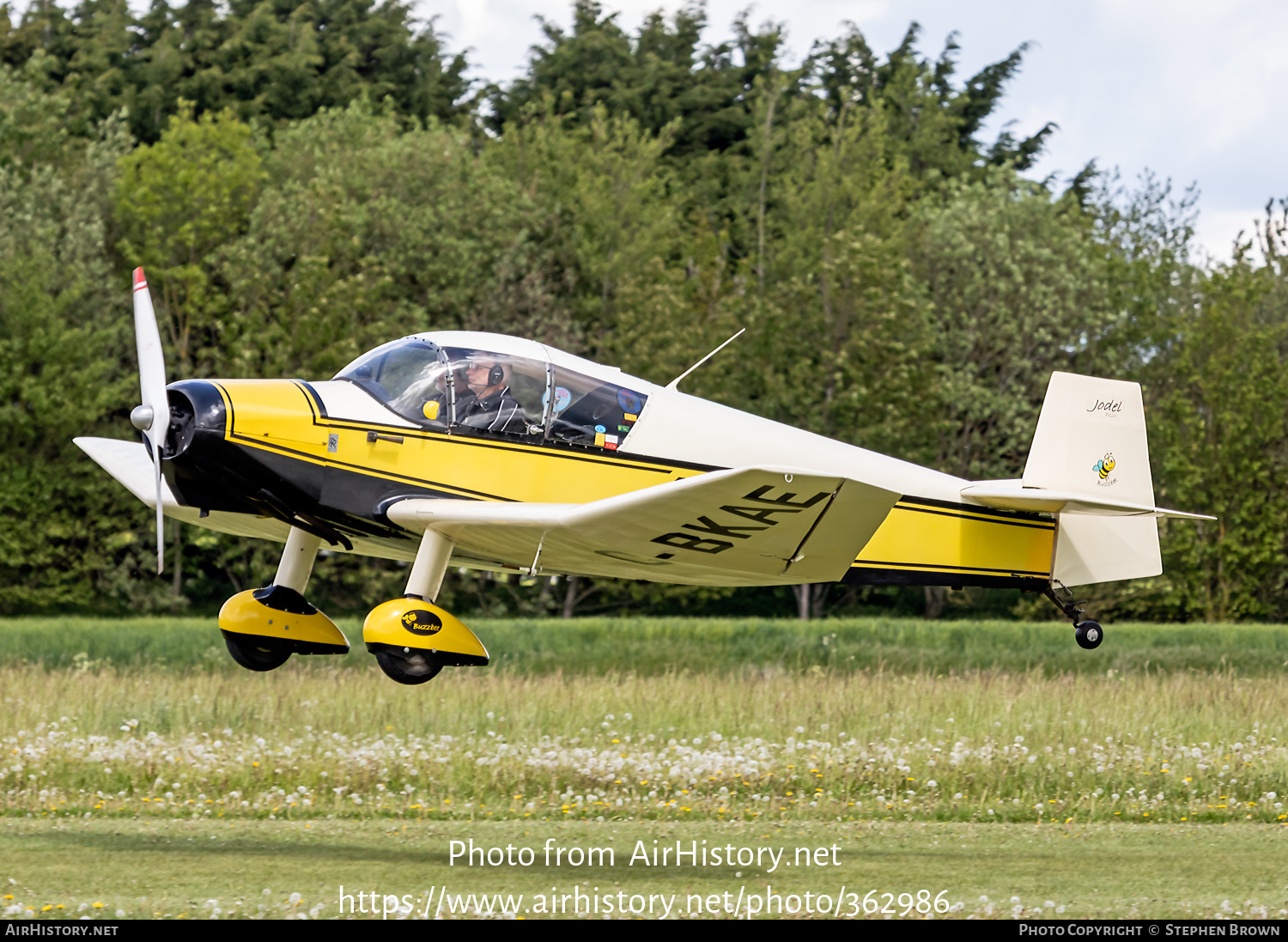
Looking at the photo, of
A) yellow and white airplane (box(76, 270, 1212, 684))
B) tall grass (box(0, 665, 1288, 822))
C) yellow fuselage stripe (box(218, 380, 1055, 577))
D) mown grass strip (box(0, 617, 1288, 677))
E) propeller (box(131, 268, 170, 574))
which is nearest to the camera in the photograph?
yellow and white airplane (box(76, 270, 1212, 684))

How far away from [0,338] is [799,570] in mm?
30642

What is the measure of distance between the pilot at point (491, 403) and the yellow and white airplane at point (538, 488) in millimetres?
13

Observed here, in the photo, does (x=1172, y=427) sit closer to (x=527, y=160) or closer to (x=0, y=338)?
(x=527, y=160)

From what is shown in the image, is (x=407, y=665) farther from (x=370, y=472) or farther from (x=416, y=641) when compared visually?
(x=370, y=472)

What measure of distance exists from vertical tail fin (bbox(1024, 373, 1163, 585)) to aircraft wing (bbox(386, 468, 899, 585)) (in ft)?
7.63

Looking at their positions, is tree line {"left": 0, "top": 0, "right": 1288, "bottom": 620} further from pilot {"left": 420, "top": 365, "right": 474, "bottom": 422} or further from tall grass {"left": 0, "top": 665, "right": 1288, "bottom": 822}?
pilot {"left": 420, "top": 365, "right": 474, "bottom": 422}

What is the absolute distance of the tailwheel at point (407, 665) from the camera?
8977 millimetres

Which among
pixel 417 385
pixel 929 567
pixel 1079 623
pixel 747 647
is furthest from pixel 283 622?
pixel 747 647

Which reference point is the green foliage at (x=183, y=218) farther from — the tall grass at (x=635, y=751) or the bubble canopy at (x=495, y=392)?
the bubble canopy at (x=495, y=392)

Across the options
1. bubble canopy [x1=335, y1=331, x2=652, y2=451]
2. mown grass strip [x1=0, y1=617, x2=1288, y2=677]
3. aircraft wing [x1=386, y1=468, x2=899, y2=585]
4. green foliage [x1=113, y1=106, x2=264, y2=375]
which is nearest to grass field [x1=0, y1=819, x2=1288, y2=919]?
aircraft wing [x1=386, y1=468, x2=899, y2=585]

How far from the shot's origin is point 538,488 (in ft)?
31.6

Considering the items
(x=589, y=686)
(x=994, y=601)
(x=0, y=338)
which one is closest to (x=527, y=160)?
(x=0, y=338)

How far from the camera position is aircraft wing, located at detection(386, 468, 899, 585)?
8.25 meters

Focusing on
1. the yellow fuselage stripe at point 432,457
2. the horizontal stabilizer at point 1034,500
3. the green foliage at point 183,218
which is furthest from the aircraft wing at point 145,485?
the green foliage at point 183,218
